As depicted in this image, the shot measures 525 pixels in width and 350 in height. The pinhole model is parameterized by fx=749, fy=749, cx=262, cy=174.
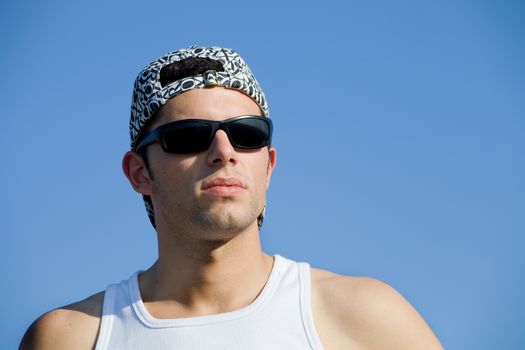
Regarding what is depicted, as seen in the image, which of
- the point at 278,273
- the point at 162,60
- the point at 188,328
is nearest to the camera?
the point at 188,328

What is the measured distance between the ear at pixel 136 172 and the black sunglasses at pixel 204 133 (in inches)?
16.4

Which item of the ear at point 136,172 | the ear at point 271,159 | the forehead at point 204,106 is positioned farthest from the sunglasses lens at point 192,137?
the ear at point 271,159

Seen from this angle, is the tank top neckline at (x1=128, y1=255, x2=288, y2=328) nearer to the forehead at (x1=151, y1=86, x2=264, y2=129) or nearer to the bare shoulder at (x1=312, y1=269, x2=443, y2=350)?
the bare shoulder at (x1=312, y1=269, x2=443, y2=350)

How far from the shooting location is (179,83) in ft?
18.8

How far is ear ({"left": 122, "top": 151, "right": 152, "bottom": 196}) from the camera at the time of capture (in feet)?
19.6

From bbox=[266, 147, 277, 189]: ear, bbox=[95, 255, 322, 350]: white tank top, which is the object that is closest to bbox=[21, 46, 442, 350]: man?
bbox=[95, 255, 322, 350]: white tank top

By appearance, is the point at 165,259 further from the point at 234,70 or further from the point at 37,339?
the point at 234,70

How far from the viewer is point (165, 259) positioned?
5.68m

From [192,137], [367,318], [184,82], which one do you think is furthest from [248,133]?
[367,318]

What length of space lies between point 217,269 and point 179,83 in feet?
4.76

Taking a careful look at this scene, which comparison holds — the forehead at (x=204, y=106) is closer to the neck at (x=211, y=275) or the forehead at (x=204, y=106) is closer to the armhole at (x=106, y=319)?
the neck at (x=211, y=275)

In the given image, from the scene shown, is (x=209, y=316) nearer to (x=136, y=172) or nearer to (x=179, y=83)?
(x=136, y=172)

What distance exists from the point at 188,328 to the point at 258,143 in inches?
56.8

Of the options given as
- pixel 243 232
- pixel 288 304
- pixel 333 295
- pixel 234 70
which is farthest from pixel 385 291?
pixel 234 70
